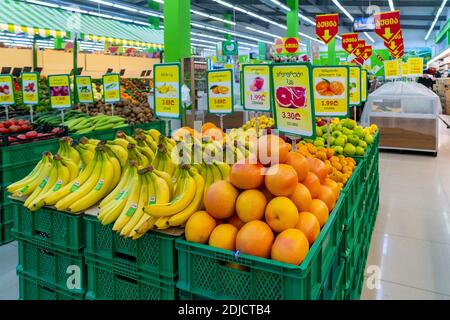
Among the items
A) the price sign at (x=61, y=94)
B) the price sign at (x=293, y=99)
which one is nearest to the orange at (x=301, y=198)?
the price sign at (x=293, y=99)

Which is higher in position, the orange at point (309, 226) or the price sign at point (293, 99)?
the price sign at point (293, 99)

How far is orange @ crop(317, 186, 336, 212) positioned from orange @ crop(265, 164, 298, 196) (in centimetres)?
30

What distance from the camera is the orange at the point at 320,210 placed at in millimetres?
1563

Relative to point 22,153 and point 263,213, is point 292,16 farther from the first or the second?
point 263,213

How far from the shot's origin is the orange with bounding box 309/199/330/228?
1563 mm

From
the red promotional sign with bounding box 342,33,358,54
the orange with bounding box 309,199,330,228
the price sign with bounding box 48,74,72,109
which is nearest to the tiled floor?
the orange with bounding box 309,199,330,228

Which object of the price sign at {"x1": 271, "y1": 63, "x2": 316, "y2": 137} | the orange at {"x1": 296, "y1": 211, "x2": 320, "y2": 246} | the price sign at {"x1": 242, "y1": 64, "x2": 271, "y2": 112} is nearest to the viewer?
the orange at {"x1": 296, "y1": 211, "x2": 320, "y2": 246}

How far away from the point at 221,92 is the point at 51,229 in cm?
282

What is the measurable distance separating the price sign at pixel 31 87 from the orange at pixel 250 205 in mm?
4709

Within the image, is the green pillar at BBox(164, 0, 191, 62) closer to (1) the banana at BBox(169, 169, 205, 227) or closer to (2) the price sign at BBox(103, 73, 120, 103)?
(2) the price sign at BBox(103, 73, 120, 103)

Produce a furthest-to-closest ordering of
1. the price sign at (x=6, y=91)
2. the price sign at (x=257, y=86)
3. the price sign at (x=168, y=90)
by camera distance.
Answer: the price sign at (x=6, y=91), the price sign at (x=257, y=86), the price sign at (x=168, y=90)

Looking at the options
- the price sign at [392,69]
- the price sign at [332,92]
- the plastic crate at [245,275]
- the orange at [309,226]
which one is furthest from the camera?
the price sign at [392,69]

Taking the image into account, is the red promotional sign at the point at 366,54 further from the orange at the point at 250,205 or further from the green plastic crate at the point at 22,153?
the orange at the point at 250,205

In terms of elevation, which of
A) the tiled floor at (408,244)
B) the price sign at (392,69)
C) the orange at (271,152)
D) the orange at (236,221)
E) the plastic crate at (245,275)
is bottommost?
the tiled floor at (408,244)
